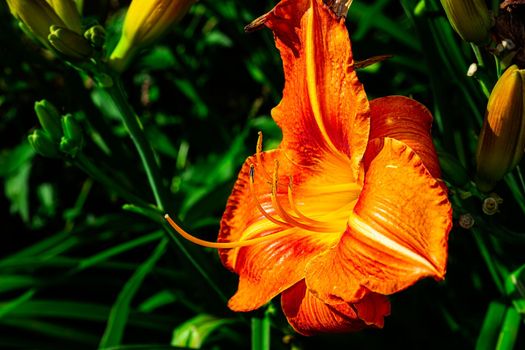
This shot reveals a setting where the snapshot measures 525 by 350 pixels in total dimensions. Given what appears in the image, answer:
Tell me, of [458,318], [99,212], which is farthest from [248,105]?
[458,318]

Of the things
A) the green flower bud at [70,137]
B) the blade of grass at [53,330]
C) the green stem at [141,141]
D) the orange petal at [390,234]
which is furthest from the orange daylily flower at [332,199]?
the blade of grass at [53,330]

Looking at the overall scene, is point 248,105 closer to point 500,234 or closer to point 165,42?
point 165,42

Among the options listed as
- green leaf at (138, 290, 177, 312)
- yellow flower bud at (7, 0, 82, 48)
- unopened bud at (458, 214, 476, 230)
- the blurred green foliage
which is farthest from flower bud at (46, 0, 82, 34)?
green leaf at (138, 290, 177, 312)

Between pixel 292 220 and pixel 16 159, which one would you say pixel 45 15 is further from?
pixel 16 159

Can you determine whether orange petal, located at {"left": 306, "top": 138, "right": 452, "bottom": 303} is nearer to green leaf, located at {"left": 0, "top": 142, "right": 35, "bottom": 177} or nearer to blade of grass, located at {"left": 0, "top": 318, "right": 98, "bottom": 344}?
blade of grass, located at {"left": 0, "top": 318, "right": 98, "bottom": 344}

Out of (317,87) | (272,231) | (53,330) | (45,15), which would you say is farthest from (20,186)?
(317,87)

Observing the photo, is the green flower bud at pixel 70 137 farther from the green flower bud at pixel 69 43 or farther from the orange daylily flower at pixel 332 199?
the orange daylily flower at pixel 332 199
